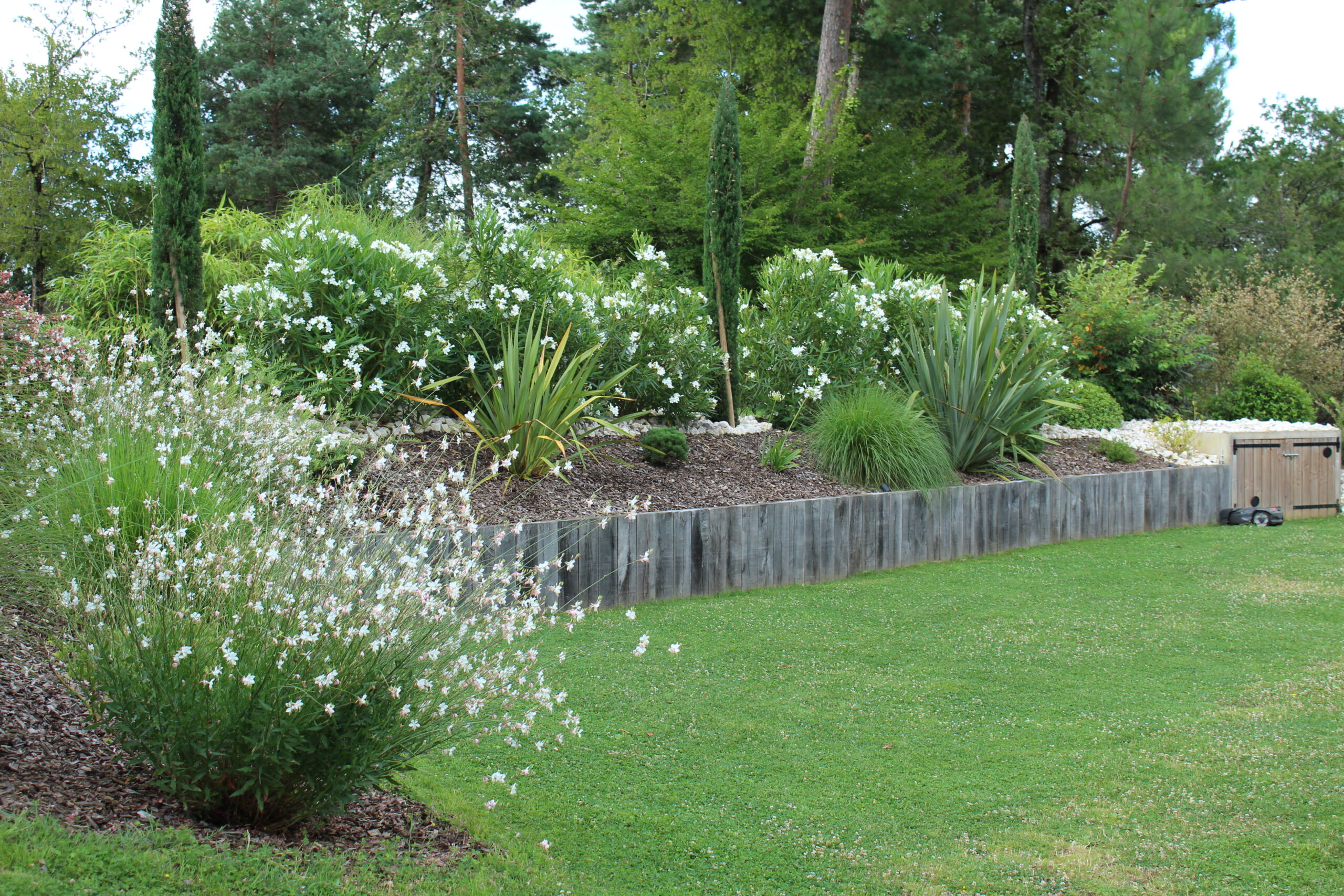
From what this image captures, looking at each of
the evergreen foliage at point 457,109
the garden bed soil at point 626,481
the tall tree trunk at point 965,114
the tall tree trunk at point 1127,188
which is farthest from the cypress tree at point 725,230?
the tall tree trunk at point 965,114

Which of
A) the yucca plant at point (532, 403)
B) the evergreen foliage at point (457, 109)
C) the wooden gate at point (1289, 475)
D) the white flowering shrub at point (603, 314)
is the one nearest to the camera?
the yucca plant at point (532, 403)

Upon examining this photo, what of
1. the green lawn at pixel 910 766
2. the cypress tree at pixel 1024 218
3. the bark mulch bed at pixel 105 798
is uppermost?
the cypress tree at pixel 1024 218

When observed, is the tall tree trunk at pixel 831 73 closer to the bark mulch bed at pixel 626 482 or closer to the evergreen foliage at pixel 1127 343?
the evergreen foliage at pixel 1127 343

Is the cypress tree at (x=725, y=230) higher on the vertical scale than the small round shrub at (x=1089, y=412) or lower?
higher

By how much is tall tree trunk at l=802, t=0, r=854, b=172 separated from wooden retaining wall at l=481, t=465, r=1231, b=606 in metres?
8.25

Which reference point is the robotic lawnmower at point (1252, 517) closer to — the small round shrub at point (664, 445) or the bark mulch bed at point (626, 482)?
the bark mulch bed at point (626, 482)

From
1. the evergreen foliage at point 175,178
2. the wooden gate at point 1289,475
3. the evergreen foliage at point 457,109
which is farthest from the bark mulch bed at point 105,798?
the evergreen foliage at point 457,109

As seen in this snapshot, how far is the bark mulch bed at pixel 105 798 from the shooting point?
7.26 ft

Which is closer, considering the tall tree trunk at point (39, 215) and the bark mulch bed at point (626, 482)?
the bark mulch bed at point (626, 482)

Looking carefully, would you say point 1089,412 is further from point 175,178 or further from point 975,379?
point 175,178

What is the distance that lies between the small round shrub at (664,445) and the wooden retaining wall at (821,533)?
71 centimetres

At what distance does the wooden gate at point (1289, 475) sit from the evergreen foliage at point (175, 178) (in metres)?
9.82

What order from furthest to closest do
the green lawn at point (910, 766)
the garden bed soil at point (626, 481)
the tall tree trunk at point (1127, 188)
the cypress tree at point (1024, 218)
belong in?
the tall tree trunk at point (1127, 188) → the cypress tree at point (1024, 218) → the garden bed soil at point (626, 481) → the green lawn at point (910, 766)

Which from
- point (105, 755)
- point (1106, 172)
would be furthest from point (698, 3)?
point (105, 755)
